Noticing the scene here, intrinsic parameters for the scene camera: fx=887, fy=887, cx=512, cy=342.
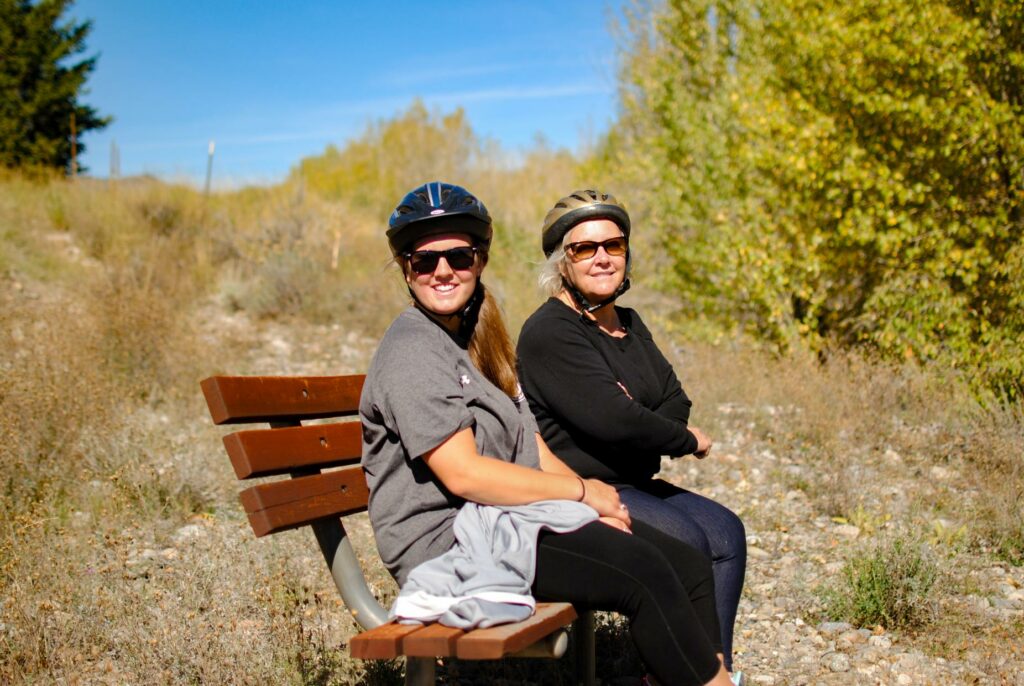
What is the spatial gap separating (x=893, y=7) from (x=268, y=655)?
276 inches

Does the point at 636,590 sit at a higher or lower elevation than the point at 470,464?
lower

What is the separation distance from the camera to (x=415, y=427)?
8.03 ft

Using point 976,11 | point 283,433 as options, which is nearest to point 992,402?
point 976,11

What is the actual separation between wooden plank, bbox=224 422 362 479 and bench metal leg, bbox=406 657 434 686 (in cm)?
68

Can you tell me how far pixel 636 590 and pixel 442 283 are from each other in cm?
109

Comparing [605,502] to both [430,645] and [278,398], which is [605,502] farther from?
[278,398]

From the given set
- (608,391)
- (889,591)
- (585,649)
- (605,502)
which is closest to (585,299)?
(608,391)

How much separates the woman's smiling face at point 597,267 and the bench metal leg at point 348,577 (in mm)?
1286

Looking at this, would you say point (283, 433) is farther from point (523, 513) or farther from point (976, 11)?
point (976, 11)

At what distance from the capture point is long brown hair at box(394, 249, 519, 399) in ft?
9.33

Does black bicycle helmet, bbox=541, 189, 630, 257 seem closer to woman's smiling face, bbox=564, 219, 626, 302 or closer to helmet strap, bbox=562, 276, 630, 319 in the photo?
woman's smiling face, bbox=564, 219, 626, 302

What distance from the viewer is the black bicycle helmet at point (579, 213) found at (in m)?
3.42

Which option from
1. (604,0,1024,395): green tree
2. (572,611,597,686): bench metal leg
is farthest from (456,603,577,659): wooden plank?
(604,0,1024,395): green tree

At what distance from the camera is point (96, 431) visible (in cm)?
561
